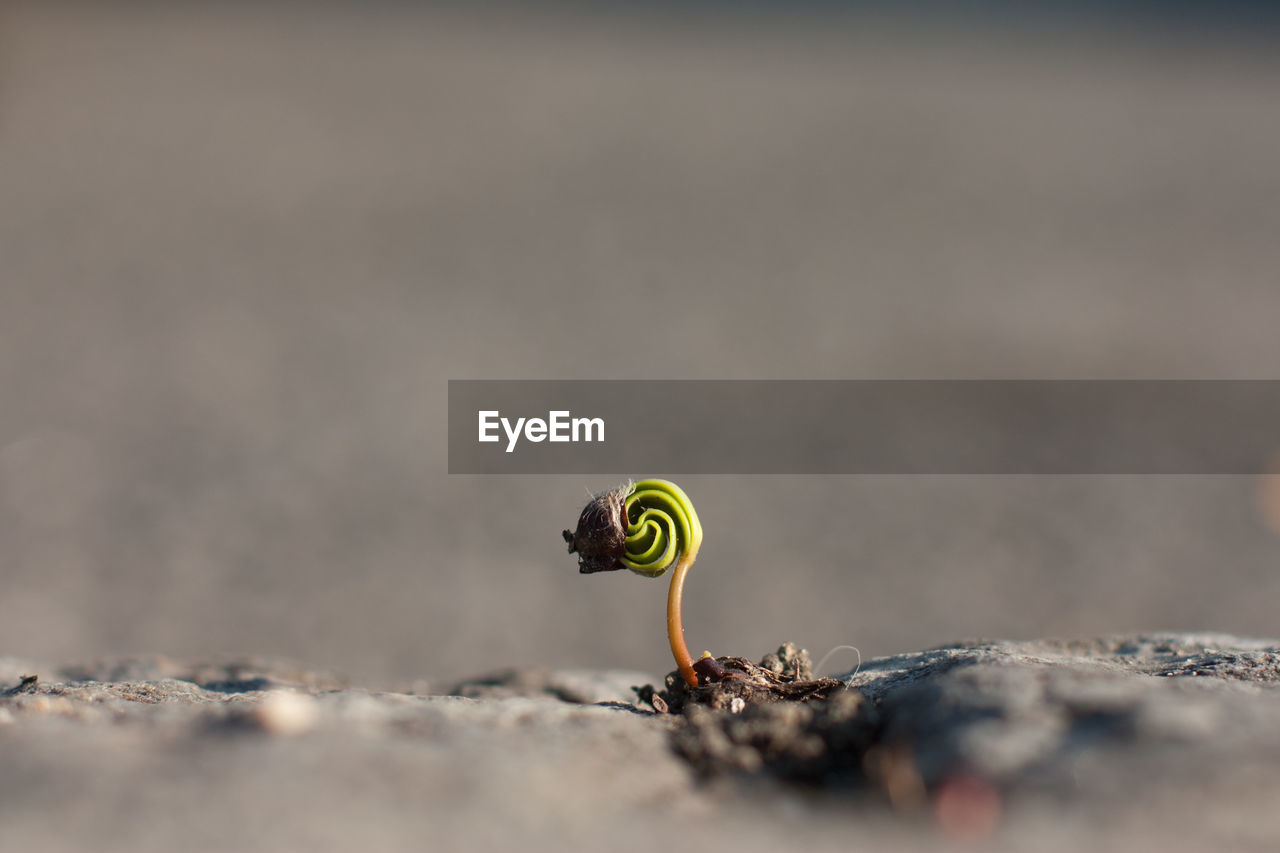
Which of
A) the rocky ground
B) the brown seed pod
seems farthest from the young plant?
the rocky ground

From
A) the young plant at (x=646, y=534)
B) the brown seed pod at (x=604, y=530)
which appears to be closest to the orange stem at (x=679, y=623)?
the young plant at (x=646, y=534)

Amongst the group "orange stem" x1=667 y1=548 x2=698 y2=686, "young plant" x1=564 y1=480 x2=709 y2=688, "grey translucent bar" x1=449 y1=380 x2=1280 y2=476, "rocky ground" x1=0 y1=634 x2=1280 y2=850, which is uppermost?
"grey translucent bar" x1=449 y1=380 x2=1280 y2=476

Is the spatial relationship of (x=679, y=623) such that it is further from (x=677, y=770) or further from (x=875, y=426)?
(x=875, y=426)

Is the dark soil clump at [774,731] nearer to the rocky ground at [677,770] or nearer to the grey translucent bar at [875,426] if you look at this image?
the rocky ground at [677,770]

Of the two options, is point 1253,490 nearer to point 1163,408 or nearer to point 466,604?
point 1163,408

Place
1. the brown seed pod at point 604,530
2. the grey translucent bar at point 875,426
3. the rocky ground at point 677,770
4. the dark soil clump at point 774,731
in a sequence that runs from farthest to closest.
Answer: the grey translucent bar at point 875,426 → the brown seed pod at point 604,530 → the dark soil clump at point 774,731 → the rocky ground at point 677,770

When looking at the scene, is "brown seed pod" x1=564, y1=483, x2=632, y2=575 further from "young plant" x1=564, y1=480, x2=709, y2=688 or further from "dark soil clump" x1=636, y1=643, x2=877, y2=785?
"dark soil clump" x1=636, y1=643, x2=877, y2=785

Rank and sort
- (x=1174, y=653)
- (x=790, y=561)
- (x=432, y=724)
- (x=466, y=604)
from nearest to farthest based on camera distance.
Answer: (x=432, y=724) → (x=1174, y=653) → (x=466, y=604) → (x=790, y=561)

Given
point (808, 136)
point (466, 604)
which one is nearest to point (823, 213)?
point (808, 136)
